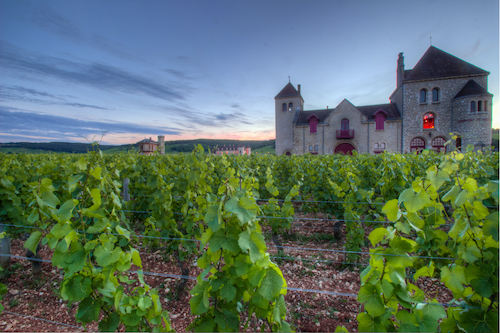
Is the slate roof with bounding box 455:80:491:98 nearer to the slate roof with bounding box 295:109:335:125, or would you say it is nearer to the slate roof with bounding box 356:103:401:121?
the slate roof with bounding box 356:103:401:121

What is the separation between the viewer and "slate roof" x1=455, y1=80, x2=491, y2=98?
20609 millimetres

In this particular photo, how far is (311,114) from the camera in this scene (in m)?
26.3

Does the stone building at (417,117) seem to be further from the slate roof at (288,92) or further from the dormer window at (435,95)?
the slate roof at (288,92)

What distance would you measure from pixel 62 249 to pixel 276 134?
27038mm

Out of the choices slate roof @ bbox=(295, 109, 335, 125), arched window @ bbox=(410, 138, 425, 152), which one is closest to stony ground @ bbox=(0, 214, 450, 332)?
slate roof @ bbox=(295, 109, 335, 125)

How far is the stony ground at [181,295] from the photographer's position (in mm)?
2598

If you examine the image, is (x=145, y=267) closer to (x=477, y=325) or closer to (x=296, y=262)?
(x=296, y=262)

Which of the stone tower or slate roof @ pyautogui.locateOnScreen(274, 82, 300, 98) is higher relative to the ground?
slate roof @ pyautogui.locateOnScreen(274, 82, 300, 98)

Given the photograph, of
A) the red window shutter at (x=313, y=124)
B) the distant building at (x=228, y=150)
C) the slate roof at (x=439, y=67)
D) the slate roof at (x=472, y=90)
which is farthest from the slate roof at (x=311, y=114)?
the distant building at (x=228, y=150)

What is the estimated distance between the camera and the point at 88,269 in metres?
1.46

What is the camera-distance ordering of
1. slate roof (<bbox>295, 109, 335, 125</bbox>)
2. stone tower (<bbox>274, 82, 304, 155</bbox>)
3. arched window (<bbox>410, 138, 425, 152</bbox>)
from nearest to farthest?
1. arched window (<bbox>410, 138, 425, 152</bbox>)
2. slate roof (<bbox>295, 109, 335, 125</bbox>)
3. stone tower (<bbox>274, 82, 304, 155</bbox>)

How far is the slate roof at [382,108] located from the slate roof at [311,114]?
347 cm

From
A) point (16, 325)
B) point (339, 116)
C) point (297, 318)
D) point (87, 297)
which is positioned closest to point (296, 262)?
point (297, 318)

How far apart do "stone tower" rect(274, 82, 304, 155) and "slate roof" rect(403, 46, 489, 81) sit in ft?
36.3
